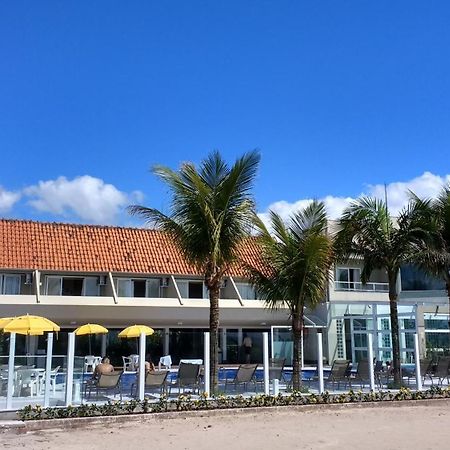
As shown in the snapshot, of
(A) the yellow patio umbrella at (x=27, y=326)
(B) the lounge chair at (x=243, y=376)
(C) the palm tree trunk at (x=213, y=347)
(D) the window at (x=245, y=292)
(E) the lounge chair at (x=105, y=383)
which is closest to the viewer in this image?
(E) the lounge chair at (x=105, y=383)

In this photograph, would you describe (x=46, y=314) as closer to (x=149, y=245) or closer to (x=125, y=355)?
(x=125, y=355)

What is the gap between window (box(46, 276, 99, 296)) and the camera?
30.1m

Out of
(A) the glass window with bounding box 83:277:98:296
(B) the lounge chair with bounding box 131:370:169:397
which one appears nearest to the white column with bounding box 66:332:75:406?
(B) the lounge chair with bounding box 131:370:169:397

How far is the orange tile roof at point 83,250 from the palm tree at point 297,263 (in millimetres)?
10270

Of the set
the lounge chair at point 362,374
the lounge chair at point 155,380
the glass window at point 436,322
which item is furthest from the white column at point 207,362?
the glass window at point 436,322

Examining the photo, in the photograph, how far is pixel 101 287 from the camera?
101 feet

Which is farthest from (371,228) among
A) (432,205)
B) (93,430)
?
(93,430)

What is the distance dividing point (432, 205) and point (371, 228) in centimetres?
275

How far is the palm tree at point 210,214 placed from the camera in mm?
16672

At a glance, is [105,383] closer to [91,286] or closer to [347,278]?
[91,286]

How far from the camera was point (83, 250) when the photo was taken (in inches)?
1243

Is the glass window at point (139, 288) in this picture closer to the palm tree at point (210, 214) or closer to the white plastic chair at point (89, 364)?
the white plastic chair at point (89, 364)

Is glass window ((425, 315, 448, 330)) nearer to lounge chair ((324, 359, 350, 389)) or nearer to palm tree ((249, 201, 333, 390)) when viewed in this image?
lounge chair ((324, 359, 350, 389))

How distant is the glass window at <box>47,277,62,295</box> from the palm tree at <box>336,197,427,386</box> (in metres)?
16.1
